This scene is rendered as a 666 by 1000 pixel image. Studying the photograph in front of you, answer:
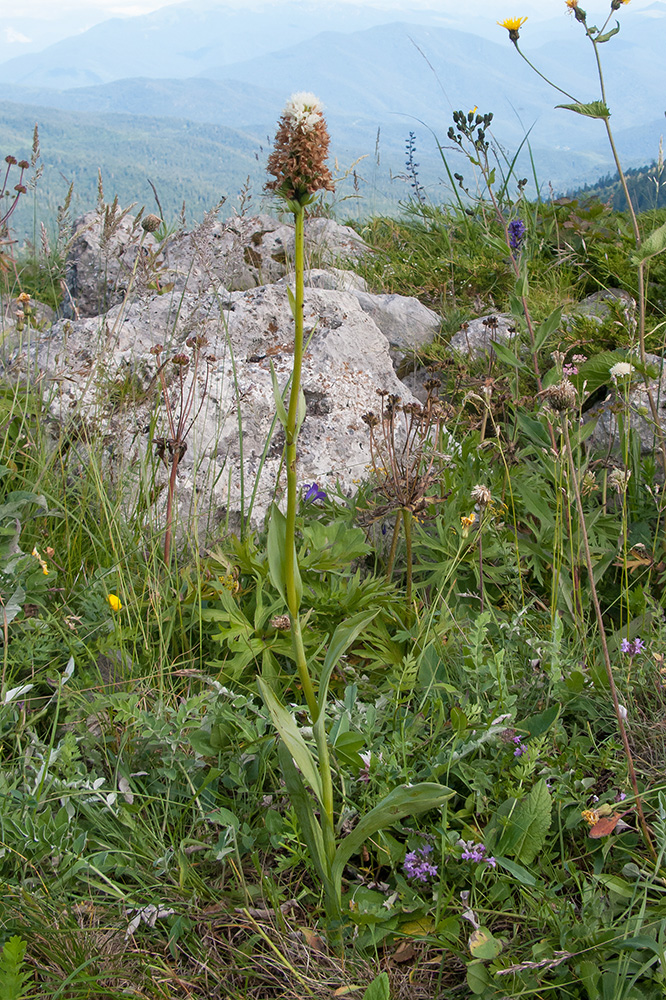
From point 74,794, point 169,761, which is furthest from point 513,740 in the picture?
point 74,794

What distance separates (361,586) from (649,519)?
3.84 feet

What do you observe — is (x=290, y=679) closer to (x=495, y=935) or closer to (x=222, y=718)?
(x=222, y=718)

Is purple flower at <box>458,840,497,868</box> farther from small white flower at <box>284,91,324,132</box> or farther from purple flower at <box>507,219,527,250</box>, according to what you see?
purple flower at <box>507,219,527,250</box>

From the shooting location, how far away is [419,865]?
1262 mm

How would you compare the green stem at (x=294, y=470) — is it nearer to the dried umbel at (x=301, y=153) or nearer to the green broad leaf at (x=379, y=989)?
the dried umbel at (x=301, y=153)

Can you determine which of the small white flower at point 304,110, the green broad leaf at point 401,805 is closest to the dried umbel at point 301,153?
the small white flower at point 304,110

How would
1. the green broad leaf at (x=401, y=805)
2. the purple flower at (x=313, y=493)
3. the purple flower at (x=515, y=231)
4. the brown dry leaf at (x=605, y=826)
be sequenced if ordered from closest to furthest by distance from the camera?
the green broad leaf at (x=401, y=805)
the brown dry leaf at (x=605, y=826)
the purple flower at (x=313, y=493)
the purple flower at (x=515, y=231)

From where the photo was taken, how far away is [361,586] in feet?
6.29

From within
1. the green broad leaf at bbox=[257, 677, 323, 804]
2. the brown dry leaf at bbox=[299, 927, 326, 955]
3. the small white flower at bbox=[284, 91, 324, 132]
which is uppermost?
the small white flower at bbox=[284, 91, 324, 132]

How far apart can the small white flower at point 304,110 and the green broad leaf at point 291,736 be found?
0.92 m

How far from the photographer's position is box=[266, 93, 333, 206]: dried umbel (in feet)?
3.29

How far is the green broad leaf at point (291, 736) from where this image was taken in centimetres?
106

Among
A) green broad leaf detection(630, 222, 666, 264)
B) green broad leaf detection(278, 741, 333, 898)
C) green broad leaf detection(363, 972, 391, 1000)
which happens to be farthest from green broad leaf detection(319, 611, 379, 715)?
green broad leaf detection(630, 222, 666, 264)

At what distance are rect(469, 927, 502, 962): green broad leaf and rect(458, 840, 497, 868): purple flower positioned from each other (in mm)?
118
